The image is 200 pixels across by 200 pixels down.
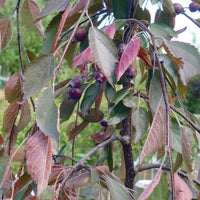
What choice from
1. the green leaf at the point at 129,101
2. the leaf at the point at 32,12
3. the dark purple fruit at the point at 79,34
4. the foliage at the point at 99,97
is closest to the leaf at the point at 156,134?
the foliage at the point at 99,97

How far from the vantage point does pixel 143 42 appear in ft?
1.88

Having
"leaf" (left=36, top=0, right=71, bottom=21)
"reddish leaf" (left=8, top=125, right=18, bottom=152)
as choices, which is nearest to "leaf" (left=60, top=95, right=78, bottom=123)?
"reddish leaf" (left=8, top=125, right=18, bottom=152)

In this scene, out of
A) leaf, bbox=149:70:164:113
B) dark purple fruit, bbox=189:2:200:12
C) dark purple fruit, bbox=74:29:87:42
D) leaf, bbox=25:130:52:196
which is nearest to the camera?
leaf, bbox=25:130:52:196

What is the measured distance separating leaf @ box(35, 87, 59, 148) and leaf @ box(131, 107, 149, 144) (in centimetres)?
18

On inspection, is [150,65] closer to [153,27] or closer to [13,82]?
[153,27]

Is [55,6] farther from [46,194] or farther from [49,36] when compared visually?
[46,194]

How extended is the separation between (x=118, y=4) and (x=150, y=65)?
Result: 0.13m

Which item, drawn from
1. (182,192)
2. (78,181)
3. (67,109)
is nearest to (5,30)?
(67,109)

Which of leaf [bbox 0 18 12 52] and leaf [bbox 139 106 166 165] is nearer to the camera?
leaf [bbox 139 106 166 165]

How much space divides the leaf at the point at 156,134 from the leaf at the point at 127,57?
2.7 inches

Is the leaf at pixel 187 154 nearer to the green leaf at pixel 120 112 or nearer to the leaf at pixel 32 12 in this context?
the green leaf at pixel 120 112

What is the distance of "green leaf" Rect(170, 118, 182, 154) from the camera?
0.44m

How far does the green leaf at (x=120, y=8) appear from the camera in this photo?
1.76 ft

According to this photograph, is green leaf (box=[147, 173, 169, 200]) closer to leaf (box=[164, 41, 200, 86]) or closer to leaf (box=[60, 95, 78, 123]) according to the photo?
leaf (box=[164, 41, 200, 86])
